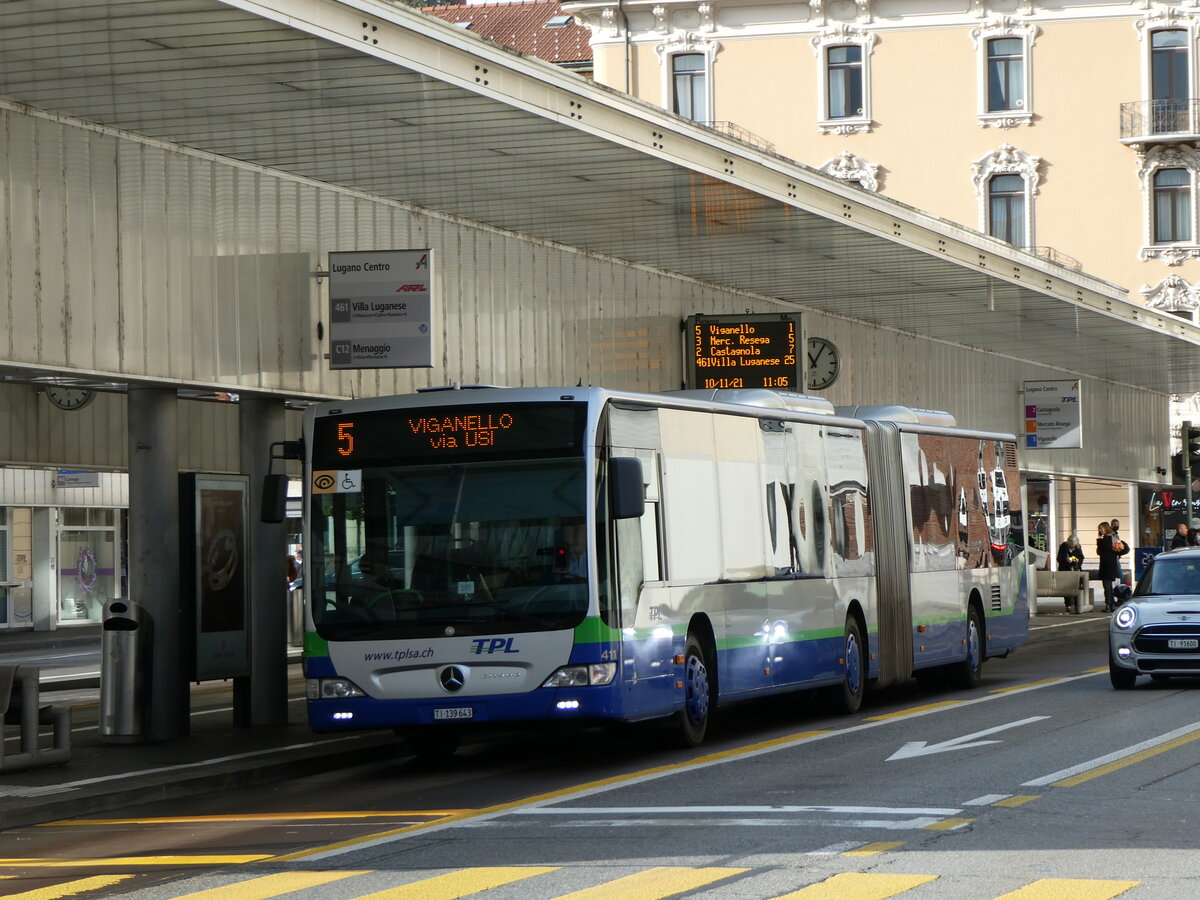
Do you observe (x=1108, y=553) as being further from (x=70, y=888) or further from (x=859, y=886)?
(x=70, y=888)

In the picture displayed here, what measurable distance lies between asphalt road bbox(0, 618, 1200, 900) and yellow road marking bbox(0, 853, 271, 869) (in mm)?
33

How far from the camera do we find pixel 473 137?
17.8 metres

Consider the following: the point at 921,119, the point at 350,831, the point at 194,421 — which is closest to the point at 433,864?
the point at 350,831

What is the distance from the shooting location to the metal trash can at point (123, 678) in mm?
16766

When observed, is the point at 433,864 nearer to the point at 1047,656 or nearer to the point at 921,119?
the point at 1047,656

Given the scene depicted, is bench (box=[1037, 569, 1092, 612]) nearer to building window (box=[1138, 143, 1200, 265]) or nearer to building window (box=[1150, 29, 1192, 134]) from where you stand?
building window (box=[1138, 143, 1200, 265])

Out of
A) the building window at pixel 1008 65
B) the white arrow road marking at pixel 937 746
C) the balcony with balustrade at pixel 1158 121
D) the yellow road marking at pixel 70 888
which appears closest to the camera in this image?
the yellow road marking at pixel 70 888

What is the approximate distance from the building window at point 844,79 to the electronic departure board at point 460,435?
4707 centimetres

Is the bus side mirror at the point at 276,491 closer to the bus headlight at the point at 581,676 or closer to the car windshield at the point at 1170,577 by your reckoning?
the bus headlight at the point at 581,676

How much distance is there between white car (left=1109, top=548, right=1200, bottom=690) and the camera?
68.3 ft

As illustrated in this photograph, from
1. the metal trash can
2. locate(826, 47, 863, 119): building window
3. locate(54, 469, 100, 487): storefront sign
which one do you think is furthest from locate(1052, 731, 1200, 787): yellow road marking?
locate(826, 47, 863, 119): building window

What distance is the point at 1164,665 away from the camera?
822 inches

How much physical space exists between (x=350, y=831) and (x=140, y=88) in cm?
638

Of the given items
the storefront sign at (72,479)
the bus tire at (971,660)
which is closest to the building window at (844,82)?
the storefront sign at (72,479)
